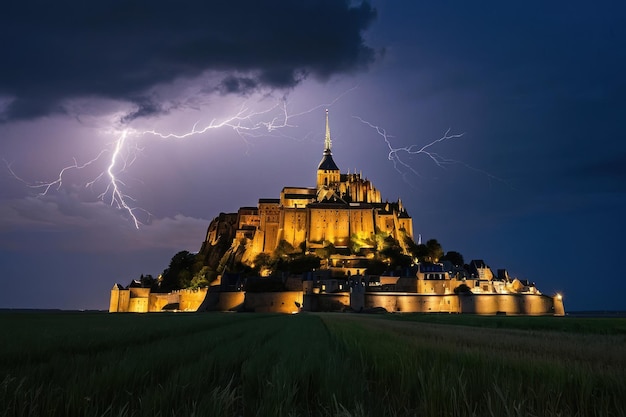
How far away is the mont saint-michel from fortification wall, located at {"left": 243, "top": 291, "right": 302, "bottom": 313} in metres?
0.19

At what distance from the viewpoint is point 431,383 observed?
3.55 metres

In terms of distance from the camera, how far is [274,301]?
8088cm

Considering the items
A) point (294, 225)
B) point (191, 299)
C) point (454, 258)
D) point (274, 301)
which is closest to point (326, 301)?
point (274, 301)

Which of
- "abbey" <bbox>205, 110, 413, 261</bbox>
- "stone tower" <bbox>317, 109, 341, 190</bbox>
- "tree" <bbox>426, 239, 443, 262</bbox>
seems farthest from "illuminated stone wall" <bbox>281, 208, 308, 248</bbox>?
"tree" <bbox>426, 239, 443, 262</bbox>

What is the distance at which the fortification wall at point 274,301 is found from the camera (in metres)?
80.2

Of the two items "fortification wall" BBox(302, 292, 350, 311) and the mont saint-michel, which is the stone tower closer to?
the mont saint-michel

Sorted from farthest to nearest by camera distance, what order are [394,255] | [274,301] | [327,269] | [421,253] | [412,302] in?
[421,253]
[394,255]
[327,269]
[274,301]
[412,302]

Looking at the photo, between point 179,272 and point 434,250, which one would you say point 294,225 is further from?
point 434,250

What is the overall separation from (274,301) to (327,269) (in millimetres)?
15500

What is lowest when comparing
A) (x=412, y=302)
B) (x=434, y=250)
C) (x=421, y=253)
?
(x=412, y=302)

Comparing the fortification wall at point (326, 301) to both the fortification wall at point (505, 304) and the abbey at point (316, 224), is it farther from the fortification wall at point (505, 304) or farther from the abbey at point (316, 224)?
the abbey at point (316, 224)

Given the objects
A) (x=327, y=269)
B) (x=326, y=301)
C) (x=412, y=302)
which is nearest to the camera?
(x=412, y=302)

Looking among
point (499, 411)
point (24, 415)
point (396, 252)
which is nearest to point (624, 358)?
point (499, 411)

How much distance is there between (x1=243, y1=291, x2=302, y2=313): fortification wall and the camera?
80.2 metres
